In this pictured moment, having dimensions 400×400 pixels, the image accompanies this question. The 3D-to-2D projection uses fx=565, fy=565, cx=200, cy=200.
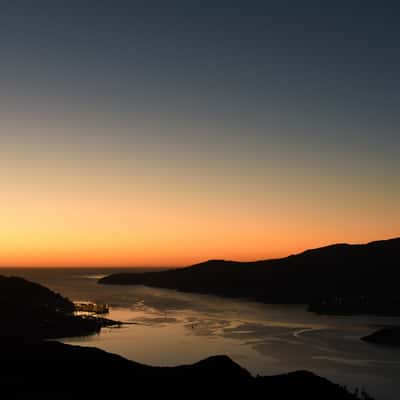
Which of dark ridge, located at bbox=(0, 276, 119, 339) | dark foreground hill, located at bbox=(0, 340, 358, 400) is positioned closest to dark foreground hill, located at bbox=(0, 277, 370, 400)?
dark foreground hill, located at bbox=(0, 340, 358, 400)

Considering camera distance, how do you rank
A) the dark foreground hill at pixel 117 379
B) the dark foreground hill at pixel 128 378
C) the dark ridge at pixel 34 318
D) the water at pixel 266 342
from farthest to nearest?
the dark ridge at pixel 34 318
the water at pixel 266 342
the dark foreground hill at pixel 128 378
the dark foreground hill at pixel 117 379

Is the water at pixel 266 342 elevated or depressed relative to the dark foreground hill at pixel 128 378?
depressed

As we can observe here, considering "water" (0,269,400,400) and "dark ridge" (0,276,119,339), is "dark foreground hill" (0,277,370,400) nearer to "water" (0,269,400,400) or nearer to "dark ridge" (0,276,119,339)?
"water" (0,269,400,400)

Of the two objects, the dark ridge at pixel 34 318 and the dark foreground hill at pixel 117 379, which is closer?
the dark foreground hill at pixel 117 379

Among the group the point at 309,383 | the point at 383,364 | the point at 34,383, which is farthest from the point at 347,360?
the point at 34,383

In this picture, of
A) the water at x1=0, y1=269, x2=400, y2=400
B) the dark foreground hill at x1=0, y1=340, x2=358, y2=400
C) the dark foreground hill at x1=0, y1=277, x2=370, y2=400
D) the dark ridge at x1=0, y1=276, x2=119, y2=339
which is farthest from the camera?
the dark ridge at x1=0, y1=276, x2=119, y2=339

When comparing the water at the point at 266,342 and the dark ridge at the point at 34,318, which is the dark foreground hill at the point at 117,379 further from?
the dark ridge at the point at 34,318

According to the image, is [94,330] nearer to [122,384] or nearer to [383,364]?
[383,364]

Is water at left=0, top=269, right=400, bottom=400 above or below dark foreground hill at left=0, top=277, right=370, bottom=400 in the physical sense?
below

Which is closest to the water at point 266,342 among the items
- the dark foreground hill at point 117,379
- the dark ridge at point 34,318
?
the dark ridge at point 34,318

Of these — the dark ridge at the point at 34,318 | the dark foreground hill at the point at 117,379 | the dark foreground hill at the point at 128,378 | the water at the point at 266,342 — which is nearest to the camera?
the dark foreground hill at the point at 117,379
